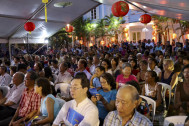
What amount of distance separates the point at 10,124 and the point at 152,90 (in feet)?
9.01

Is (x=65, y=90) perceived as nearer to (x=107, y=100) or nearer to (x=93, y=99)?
(x=107, y=100)

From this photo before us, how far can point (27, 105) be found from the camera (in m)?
3.44

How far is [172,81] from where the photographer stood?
4.38 metres

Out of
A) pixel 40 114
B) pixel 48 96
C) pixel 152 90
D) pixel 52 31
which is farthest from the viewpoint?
pixel 52 31

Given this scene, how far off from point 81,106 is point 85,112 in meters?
0.10

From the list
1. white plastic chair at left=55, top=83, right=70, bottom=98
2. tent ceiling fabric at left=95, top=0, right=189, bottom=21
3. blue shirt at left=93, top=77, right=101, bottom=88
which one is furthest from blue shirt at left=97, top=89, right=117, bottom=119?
tent ceiling fabric at left=95, top=0, right=189, bottom=21

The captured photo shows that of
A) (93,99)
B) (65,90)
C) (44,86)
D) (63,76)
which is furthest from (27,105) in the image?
(63,76)

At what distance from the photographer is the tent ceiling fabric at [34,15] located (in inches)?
333

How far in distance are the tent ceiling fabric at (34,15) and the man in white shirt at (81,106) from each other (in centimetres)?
676

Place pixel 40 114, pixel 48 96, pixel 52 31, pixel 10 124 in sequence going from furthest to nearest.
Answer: pixel 52 31 → pixel 10 124 → pixel 40 114 → pixel 48 96

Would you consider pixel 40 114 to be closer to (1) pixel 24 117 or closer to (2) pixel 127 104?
(1) pixel 24 117

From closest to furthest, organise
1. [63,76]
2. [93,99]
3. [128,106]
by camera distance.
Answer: [128,106] < [93,99] < [63,76]

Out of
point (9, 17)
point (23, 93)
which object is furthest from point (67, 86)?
point (9, 17)

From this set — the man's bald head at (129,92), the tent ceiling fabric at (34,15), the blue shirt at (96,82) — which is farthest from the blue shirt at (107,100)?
the tent ceiling fabric at (34,15)
